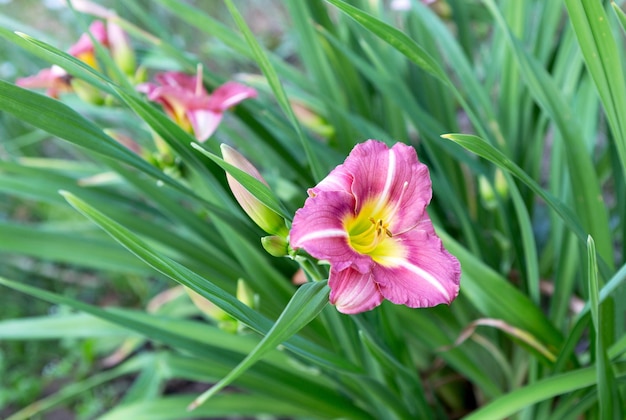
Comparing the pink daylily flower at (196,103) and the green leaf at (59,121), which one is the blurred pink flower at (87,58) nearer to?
the pink daylily flower at (196,103)

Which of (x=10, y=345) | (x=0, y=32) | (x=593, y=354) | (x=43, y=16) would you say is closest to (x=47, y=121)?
(x=0, y=32)

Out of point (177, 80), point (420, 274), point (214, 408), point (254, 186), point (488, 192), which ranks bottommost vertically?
point (214, 408)

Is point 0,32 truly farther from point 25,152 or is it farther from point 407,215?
point 25,152

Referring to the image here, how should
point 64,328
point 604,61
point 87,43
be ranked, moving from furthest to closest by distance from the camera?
point 64,328
point 87,43
point 604,61

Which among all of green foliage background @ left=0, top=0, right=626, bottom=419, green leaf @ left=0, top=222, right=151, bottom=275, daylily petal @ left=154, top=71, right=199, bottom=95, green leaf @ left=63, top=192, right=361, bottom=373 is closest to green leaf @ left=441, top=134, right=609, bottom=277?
green foliage background @ left=0, top=0, right=626, bottom=419

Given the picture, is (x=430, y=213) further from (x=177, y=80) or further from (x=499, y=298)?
(x=177, y=80)

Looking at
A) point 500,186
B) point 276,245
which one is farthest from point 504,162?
point 500,186
